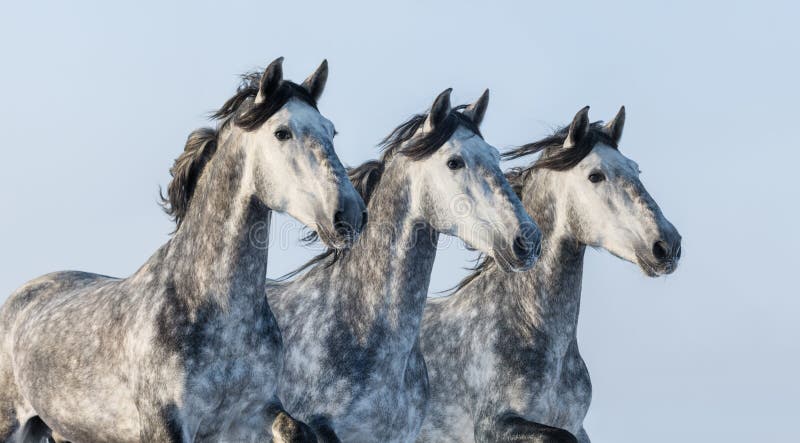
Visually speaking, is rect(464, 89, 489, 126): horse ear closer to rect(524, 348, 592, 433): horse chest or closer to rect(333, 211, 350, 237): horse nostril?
Answer: rect(524, 348, 592, 433): horse chest

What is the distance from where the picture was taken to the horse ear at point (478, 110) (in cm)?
1114

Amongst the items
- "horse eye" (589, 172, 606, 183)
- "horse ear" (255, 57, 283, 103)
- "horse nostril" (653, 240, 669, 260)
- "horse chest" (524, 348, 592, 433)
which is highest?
"horse eye" (589, 172, 606, 183)

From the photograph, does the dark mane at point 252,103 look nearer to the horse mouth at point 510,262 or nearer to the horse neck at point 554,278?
the horse mouth at point 510,262

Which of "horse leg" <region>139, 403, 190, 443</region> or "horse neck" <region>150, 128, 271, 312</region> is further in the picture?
"horse neck" <region>150, 128, 271, 312</region>

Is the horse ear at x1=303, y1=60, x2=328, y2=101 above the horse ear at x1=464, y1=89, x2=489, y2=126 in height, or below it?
below

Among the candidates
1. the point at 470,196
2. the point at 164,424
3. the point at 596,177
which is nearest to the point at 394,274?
the point at 470,196

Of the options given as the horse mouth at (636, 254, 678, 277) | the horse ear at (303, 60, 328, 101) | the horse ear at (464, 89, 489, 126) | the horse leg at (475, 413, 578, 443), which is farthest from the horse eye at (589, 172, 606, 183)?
the horse ear at (303, 60, 328, 101)

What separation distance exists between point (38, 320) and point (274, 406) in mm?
2985

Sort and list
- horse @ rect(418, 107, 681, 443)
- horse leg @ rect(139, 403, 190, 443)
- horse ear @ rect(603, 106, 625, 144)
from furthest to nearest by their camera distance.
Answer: horse ear @ rect(603, 106, 625, 144)
horse @ rect(418, 107, 681, 443)
horse leg @ rect(139, 403, 190, 443)

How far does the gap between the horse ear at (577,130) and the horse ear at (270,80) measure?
11.6ft

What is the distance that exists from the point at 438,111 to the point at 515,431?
2895 mm

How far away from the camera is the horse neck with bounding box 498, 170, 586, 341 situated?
37.7 feet

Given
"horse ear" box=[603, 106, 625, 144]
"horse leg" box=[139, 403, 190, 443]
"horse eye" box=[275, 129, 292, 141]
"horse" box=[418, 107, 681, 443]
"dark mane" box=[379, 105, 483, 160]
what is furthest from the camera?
"horse ear" box=[603, 106, 625, 144]

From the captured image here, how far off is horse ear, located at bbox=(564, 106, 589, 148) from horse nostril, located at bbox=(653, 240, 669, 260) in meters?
1.35
